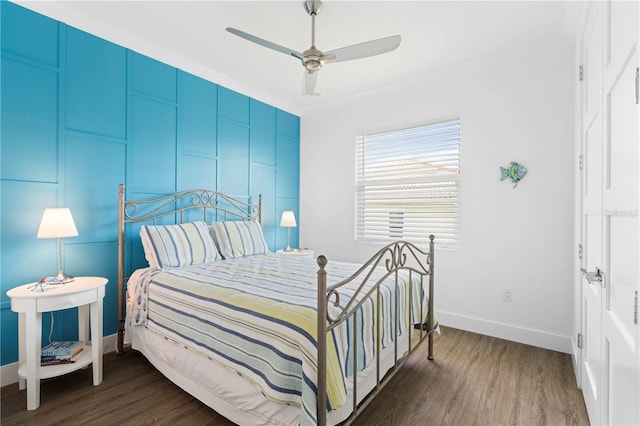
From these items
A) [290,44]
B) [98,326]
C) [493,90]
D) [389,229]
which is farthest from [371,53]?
[98,326]

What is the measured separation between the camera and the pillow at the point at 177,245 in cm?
272

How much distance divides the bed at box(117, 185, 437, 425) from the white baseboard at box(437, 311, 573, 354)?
3.27 feet

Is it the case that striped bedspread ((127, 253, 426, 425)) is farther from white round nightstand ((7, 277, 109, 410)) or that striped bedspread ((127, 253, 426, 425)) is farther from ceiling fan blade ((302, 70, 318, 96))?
ceiling fan blade ((302, 70, 318, 96))

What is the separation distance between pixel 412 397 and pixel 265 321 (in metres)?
1.27

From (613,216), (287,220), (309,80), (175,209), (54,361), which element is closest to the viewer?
(613,216)

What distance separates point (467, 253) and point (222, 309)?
8.88 feet

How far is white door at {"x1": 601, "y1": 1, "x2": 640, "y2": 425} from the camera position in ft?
3.41

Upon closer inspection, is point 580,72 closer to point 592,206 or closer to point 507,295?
point 592,206

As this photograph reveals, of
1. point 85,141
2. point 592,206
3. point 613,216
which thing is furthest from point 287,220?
point 613,216

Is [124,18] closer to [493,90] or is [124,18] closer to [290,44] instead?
[290,44]

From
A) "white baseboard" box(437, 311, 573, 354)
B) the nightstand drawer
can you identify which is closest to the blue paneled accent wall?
the nightstand drawer

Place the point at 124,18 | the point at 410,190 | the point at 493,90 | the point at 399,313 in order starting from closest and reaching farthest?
the point at 399,313, the point at 124,18, the point at 493,90, the point at 410,190

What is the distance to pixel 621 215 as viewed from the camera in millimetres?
1204

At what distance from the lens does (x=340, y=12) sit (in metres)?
2.47
